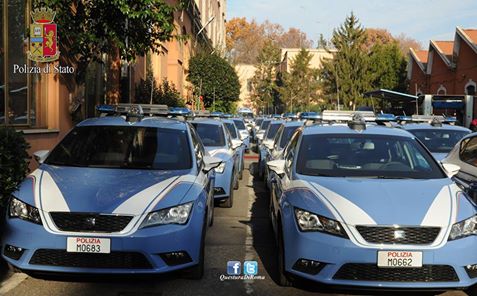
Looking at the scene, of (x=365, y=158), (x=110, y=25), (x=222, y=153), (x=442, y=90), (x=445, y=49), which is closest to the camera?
(x=365, y=158)

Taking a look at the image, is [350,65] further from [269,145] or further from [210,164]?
[210,164]

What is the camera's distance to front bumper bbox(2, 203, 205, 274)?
4.59 meters

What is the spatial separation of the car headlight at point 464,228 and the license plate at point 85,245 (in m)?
2.96

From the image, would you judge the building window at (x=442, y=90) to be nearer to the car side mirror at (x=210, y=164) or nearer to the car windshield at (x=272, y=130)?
the car windshield at (x=272, y=130)

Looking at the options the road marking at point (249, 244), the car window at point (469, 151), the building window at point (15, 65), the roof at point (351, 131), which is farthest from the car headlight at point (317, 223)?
the building window at point (15, 65)

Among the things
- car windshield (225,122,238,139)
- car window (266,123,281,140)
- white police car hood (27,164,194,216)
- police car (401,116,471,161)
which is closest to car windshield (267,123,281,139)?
car window (266,123,281,140)

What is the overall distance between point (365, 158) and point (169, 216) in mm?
2463

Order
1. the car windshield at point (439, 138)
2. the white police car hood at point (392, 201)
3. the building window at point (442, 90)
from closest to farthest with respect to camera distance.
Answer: the white police car hood at point (392, 201), the car windshield at point (439, 138), the building window at point (442, 90)

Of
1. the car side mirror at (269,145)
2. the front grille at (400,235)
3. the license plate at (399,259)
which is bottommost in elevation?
the license plate at (399,259)

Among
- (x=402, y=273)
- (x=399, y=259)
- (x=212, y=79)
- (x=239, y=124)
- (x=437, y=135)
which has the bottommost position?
(x=402, y=273)

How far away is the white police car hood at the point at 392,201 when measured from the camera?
4.54 metres

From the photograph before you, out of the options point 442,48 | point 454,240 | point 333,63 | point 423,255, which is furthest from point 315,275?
point 333,63

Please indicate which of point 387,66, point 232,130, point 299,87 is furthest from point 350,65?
point 232,130

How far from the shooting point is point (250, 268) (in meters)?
5.74
